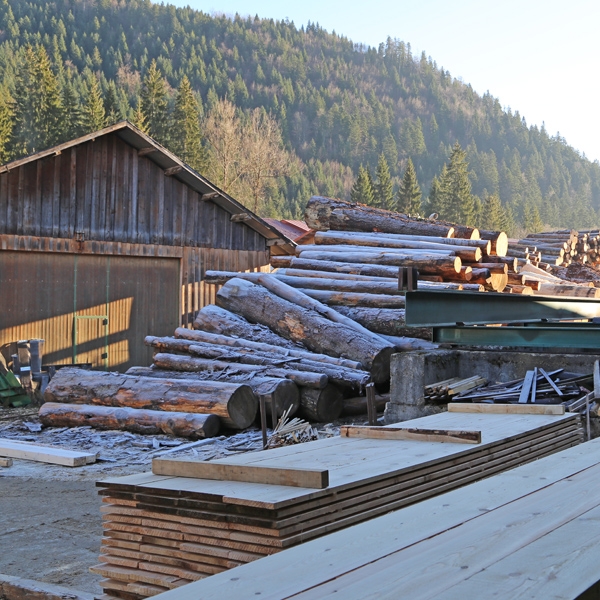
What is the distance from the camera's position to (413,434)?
5.21 m

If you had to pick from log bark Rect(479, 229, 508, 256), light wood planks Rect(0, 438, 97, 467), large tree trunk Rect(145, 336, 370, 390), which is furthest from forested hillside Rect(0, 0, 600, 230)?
light wood planks Rect(0, 438, 97, 467)

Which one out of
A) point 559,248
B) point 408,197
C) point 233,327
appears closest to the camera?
point 233,327

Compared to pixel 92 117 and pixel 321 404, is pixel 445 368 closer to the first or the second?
pixel 321 404

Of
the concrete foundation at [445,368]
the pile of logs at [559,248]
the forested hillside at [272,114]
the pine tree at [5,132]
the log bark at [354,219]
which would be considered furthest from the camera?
the forested hillside at [272,114]

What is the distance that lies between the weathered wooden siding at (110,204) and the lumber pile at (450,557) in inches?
598

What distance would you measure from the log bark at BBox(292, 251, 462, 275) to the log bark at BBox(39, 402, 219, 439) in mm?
5144

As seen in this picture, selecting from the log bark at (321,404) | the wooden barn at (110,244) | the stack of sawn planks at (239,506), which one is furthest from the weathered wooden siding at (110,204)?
the stack of sawn planks at (239,506)

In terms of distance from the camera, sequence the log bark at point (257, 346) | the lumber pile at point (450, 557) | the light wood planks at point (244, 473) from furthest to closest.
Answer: the log bark at point (257, 346), the light wood planks at point (244, 473), the lumber pile at point (450, 557)

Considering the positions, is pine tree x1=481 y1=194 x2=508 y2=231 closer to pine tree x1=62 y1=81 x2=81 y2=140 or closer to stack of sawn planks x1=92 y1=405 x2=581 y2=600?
pine tree x1=62 y1=81 x2=81 y2=140

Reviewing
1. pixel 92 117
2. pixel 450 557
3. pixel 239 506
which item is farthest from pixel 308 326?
pixel 92 117

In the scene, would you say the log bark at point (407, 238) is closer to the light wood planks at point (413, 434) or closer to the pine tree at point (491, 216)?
the light wood planks at point (413, 434)

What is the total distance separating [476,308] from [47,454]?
5720mm

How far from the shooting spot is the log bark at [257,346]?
42.0 feet

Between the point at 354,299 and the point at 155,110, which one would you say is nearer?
the point at 354,299
